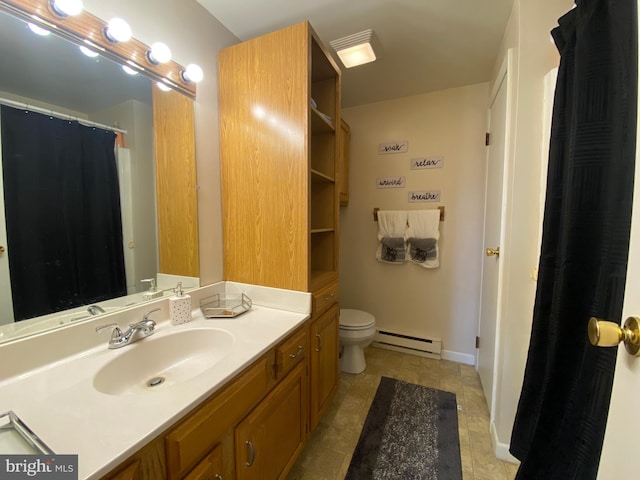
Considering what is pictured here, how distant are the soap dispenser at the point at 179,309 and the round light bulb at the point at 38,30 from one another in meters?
1.03

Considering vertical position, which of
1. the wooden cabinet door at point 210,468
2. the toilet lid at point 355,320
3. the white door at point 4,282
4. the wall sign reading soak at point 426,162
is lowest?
the toilet lid at point 355,320

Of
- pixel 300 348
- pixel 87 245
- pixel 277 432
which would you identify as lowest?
pixel 277 432

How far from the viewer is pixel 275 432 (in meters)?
1.07

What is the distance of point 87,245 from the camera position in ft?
3.35

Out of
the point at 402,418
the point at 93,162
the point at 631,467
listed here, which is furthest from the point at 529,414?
the point at 93,162

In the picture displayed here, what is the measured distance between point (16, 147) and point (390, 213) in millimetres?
2242

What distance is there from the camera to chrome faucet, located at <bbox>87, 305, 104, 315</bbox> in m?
1.00

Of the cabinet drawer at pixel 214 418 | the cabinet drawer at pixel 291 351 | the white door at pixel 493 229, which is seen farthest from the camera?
the white door at pixel 493 229

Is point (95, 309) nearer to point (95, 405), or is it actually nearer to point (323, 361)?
point (95, 405)

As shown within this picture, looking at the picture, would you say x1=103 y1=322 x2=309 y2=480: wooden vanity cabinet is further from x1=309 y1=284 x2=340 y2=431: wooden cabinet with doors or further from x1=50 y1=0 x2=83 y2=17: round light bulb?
x1=50 y1=0 x2=83 y2=17: round light bulb

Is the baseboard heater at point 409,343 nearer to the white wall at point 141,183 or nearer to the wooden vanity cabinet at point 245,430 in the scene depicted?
the wooden vanity cabinet at point 245,430

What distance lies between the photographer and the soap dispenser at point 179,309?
1.18m

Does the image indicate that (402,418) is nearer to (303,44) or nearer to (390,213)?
(390,213)

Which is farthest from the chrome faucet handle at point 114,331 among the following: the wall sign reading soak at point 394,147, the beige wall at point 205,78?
the wall sign reading soak at point 394,147
